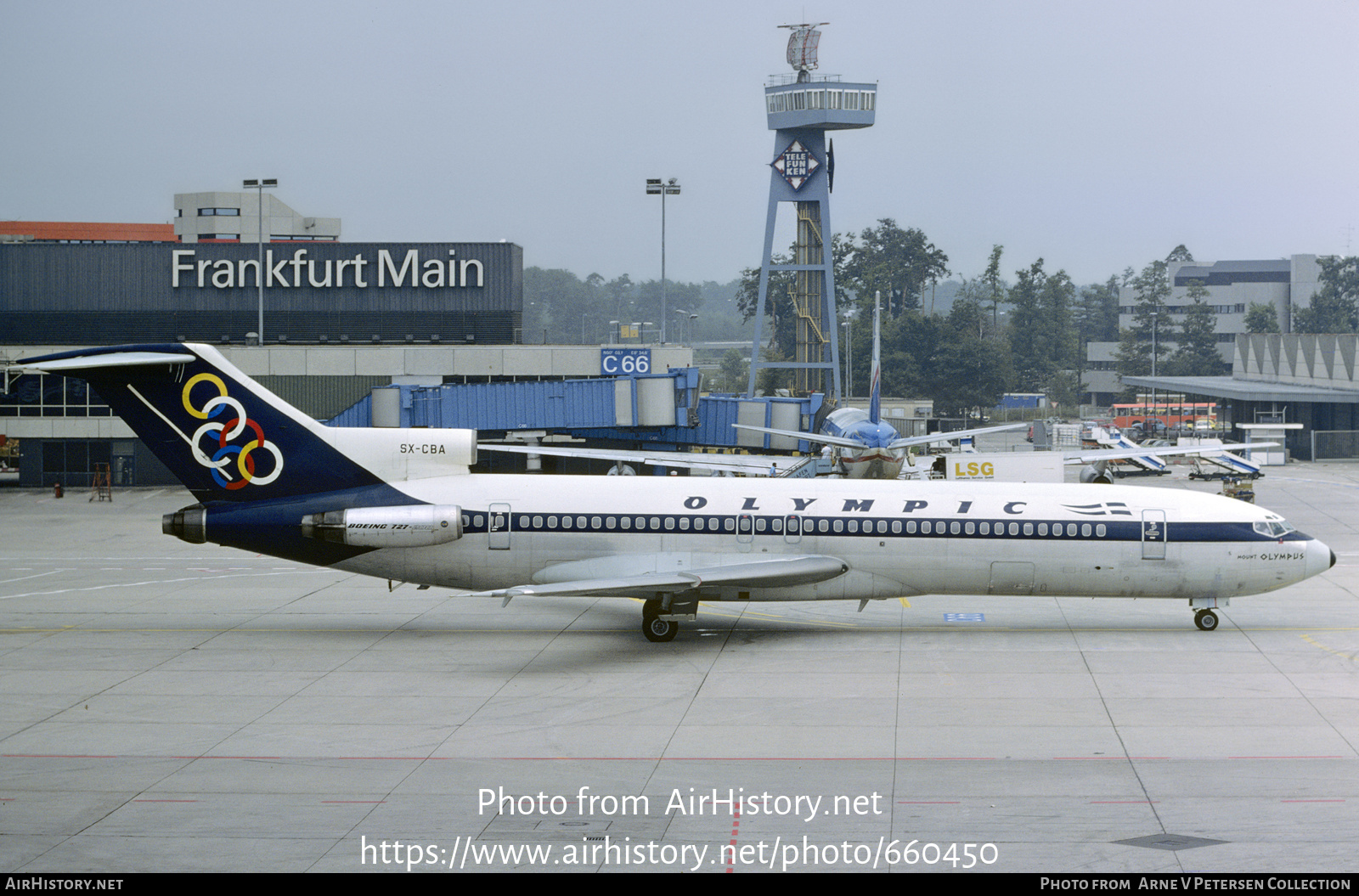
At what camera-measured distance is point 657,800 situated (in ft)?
57.4

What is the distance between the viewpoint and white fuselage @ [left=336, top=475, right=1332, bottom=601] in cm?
2828

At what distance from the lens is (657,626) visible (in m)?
28.2

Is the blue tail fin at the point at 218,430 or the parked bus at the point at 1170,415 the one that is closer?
the blue tail fin at the point at 218,430

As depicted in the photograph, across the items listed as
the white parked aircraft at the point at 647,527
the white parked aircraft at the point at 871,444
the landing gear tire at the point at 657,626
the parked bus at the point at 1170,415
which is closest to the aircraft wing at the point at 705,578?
the white parked aircraft at the point at 647,527

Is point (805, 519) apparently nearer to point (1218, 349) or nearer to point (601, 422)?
point (601, 422)

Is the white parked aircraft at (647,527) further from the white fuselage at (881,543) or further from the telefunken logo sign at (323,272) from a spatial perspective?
the telefunken logo sign at (323,272)

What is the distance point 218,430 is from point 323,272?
49.1 metres

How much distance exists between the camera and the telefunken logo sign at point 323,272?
74.7 meters

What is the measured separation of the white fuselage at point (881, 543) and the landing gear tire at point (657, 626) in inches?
36.8

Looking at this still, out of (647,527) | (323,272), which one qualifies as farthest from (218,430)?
(323,272)

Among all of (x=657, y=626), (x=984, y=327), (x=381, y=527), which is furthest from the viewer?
(x=984, y=327)

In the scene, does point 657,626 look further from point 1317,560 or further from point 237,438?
point 1317,560

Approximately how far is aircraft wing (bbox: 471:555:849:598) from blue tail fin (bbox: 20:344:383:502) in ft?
17.3
